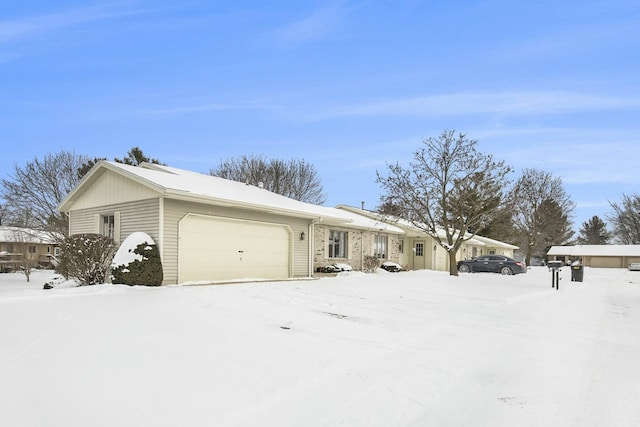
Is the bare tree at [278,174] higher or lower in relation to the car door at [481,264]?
higher

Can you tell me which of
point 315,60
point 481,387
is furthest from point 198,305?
point 315,60

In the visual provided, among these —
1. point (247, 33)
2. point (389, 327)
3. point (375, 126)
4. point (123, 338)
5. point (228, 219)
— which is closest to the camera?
point (123, 338)

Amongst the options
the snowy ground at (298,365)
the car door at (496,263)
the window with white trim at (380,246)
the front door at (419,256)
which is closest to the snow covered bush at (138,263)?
the snowy ground at (298,365)

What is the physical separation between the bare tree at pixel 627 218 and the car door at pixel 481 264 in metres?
40.3

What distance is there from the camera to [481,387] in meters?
4.99

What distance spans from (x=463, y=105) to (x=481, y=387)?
14109mm

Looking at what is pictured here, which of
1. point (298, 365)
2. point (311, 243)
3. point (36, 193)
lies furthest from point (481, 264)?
point (36, 193)

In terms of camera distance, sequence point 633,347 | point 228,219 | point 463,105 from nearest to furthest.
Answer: point 633,347 < point 228,219 < point 463,105

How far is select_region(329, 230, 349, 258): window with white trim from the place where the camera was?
22250 mm

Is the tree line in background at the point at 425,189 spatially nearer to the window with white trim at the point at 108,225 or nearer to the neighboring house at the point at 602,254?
the window with white trim at the point at 108,225

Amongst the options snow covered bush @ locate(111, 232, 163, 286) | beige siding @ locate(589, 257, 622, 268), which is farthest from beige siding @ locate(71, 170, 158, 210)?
beige siding @ locate(589, 257, 622, 268)

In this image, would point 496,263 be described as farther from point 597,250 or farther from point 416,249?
point 597,250

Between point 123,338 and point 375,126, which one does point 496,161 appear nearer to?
point 375,126

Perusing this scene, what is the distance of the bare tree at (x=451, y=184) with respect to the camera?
23.1 m
